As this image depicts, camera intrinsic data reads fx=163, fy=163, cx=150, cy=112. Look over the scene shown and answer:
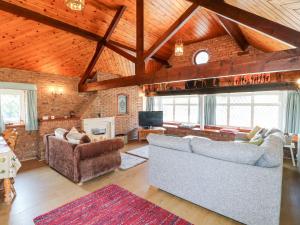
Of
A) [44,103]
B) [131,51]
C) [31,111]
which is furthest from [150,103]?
[31,111]

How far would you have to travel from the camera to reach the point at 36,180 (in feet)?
11.2

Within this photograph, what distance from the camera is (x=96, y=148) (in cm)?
334

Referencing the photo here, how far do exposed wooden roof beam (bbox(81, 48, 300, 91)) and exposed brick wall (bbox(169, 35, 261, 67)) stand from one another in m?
3.15

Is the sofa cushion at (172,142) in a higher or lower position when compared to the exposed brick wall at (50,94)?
lower

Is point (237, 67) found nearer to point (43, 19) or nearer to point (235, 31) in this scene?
point (235, 31)

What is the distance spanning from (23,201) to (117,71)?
202 inches

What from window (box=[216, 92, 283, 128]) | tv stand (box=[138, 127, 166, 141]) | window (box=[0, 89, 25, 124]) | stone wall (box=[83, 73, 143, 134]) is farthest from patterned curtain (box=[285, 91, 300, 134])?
window (box=[0, 89, 25, 124])

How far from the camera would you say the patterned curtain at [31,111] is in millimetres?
4723

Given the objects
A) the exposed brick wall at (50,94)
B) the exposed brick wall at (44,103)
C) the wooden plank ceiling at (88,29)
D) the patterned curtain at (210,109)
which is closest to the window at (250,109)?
the patterned curtain at (210,109)

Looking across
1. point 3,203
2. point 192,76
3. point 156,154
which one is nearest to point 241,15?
point 192,76

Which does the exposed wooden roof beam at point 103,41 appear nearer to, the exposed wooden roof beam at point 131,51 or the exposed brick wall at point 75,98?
the exposed wooden roof beam at point 131,51

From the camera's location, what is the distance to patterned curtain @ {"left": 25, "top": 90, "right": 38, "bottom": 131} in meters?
4.72

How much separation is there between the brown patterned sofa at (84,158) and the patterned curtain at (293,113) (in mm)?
4807

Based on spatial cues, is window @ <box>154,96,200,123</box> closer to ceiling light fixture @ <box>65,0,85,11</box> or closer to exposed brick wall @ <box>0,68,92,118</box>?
exposed brick wall @ <box>0,68,92,118</box>
